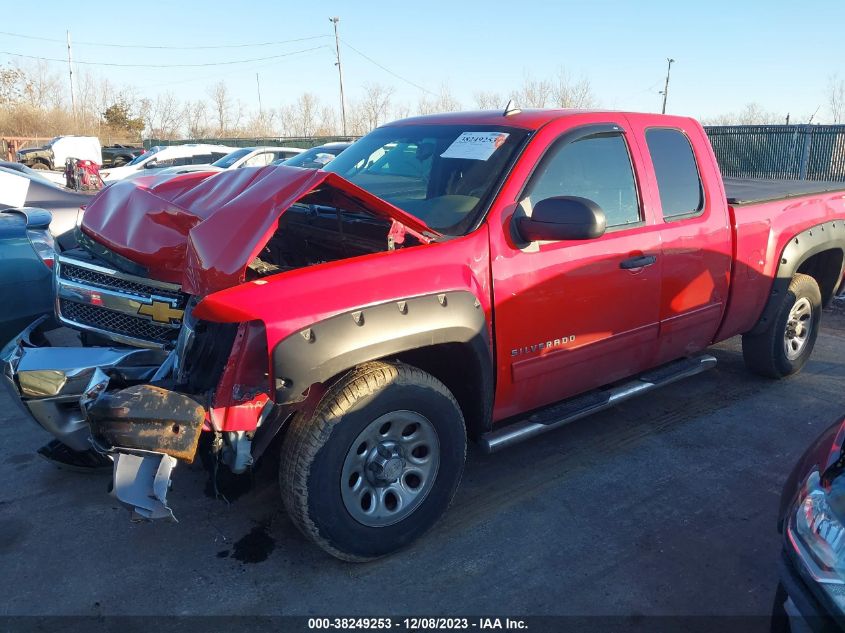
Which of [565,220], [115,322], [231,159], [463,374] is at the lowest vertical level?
[463,374]

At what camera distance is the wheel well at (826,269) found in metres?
5.22

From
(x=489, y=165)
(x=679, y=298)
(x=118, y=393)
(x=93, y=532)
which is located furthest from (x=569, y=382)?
(x=93, y=532)

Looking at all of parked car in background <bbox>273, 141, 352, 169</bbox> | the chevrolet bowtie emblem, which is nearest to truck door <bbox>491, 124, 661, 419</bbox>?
the chevrolet bowtie emblem

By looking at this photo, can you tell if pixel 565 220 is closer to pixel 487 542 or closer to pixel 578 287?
pixel 578 287

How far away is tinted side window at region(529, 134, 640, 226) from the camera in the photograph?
11.0 feet

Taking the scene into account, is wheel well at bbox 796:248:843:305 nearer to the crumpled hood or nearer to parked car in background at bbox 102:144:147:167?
the crumpled hood

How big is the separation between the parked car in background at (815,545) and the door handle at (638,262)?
60.6 inches

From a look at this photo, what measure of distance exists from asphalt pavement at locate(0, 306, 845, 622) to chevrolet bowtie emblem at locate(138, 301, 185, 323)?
36.1 inches

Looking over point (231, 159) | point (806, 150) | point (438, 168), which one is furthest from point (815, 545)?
point (806, 150)

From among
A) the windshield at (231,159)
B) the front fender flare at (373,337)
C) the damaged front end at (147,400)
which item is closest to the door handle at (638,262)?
the front fender flare at (373,337)

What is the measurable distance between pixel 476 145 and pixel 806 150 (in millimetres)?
17874

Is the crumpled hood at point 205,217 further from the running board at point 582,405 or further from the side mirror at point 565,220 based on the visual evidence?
the running board at point 582,405

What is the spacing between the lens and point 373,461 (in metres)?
2.87

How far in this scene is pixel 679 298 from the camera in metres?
3.95
